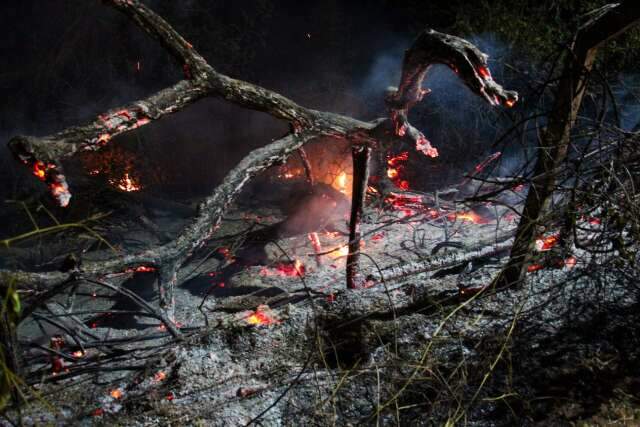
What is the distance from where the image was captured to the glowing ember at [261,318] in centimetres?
302

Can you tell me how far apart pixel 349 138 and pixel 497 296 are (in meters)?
2.29

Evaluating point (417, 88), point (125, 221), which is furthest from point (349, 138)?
point (125, 221)

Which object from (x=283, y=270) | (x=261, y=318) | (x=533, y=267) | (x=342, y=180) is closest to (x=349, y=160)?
(x=342, y=180)

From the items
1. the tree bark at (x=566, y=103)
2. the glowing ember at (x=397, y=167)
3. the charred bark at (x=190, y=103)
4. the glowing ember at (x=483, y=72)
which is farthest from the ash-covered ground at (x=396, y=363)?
the glowing ember at (x=397, y=167)

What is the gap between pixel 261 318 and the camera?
10.4 feet

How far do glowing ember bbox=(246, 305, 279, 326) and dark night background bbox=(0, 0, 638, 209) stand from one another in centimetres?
742

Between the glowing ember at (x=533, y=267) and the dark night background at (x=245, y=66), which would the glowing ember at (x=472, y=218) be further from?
the glowing ember at (x=533, y=267)

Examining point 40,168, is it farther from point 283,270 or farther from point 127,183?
point 127,183

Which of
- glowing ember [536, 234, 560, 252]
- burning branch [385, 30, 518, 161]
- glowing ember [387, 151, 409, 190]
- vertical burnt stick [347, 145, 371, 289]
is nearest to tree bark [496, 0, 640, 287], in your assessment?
glowing ember [536, 234, 560, 252]

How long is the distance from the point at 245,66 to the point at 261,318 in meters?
9.94

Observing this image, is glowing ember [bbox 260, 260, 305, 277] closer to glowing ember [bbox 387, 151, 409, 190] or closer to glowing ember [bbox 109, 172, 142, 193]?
glowing ember [bbox 387, 151, 409, 190]

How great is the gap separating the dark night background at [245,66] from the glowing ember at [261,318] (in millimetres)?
7418

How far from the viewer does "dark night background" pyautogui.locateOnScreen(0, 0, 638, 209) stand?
920cm

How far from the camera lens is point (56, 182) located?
2.62 meters
